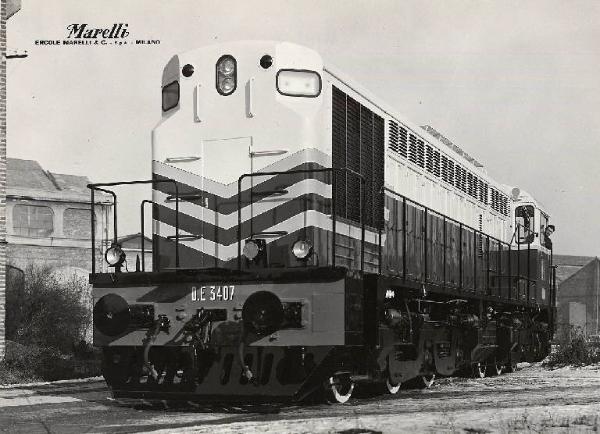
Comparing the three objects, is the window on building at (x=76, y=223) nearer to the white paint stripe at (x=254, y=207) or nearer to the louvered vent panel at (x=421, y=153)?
the louvered vent panel at (x=421, y=153)

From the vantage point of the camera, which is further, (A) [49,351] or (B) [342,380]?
(A) [49,351]

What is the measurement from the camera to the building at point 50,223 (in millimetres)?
35250

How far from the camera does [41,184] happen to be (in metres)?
37.9

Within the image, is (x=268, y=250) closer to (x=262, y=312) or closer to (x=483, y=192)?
(x=262, y=312)

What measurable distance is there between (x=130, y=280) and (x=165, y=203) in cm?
114

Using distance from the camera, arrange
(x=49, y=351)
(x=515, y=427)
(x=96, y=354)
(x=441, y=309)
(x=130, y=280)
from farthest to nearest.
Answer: (x=96, y=354) → (x=49, y=351) → (x=441, y=309) → (x=130, y=280) → (x=515, y=427)

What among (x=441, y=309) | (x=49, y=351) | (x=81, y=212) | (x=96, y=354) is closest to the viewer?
(x=441, y=309)

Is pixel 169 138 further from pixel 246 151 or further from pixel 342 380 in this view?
pixel 342 380

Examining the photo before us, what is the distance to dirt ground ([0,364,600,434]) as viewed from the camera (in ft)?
24.6

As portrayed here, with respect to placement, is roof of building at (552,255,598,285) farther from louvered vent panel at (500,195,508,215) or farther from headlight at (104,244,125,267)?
headlight at (104,244,125,267)

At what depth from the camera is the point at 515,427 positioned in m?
7.43

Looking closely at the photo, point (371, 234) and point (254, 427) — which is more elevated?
point (371, 234)

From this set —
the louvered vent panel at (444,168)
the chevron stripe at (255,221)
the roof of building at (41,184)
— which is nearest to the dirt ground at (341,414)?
the chevron stripe at (255,221)

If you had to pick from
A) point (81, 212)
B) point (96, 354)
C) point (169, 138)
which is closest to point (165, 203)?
point (169, 138)
